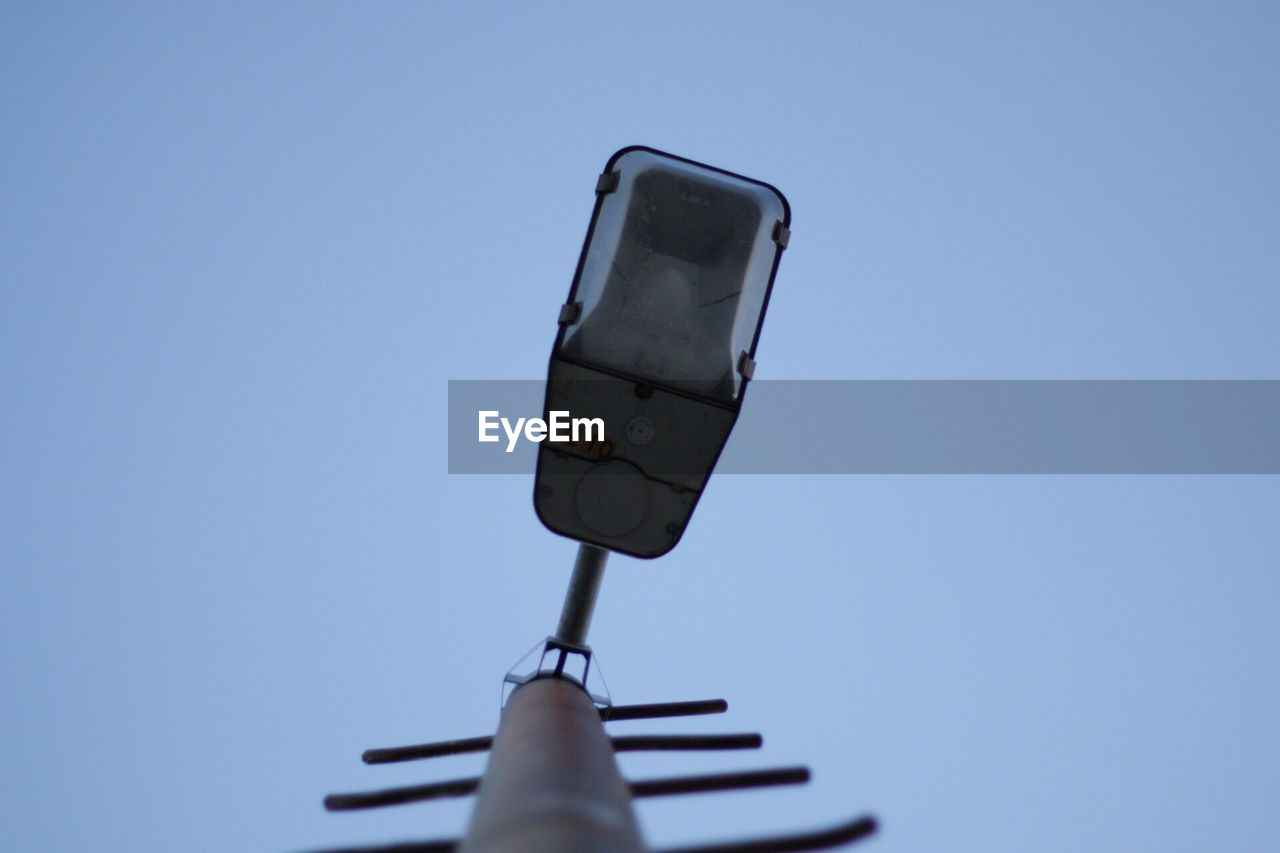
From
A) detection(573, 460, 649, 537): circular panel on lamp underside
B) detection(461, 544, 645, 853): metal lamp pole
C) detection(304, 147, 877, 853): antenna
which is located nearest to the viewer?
detection(461, 544, 645, 853): metal lamp pole

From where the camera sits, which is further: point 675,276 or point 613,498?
point 613,498

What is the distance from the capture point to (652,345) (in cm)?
443

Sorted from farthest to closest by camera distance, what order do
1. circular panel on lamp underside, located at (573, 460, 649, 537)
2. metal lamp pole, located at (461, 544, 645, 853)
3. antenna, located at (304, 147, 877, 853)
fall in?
circular panel on lamp underside, located at (573, 460, 649, 537) < antenna, located at (304, 147, 877, 853) < metal lamp pole, located at (461, 544, 645, 853)

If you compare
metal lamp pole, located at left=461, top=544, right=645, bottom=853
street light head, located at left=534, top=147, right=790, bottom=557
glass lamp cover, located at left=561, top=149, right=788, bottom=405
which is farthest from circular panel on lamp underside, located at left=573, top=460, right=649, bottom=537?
metal lamp pole, located at left=461, top=544, right=645, bottom=853

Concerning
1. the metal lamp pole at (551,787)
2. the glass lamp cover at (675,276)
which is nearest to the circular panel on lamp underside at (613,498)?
the glass lamp cover at (675,276)

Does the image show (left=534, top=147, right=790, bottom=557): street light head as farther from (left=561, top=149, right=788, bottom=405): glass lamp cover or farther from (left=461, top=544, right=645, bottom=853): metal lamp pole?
(left=461, top=544, right=645, bottom=853): metal lamp pole

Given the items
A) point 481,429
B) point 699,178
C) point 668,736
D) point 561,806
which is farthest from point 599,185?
point 561,806

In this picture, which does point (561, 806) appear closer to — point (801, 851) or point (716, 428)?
point (801, 851)

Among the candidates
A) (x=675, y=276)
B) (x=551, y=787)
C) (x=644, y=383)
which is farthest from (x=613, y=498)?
(x=551, y=787)

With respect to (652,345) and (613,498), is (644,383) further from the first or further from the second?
(613,498)

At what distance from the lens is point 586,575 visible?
16.8ft

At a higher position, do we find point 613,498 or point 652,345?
point 652,345

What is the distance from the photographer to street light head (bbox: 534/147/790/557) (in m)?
4.43

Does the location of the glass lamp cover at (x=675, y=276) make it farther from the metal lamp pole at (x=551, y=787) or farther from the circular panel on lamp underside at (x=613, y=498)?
the metal lamp pole at (x=551, y=787)
